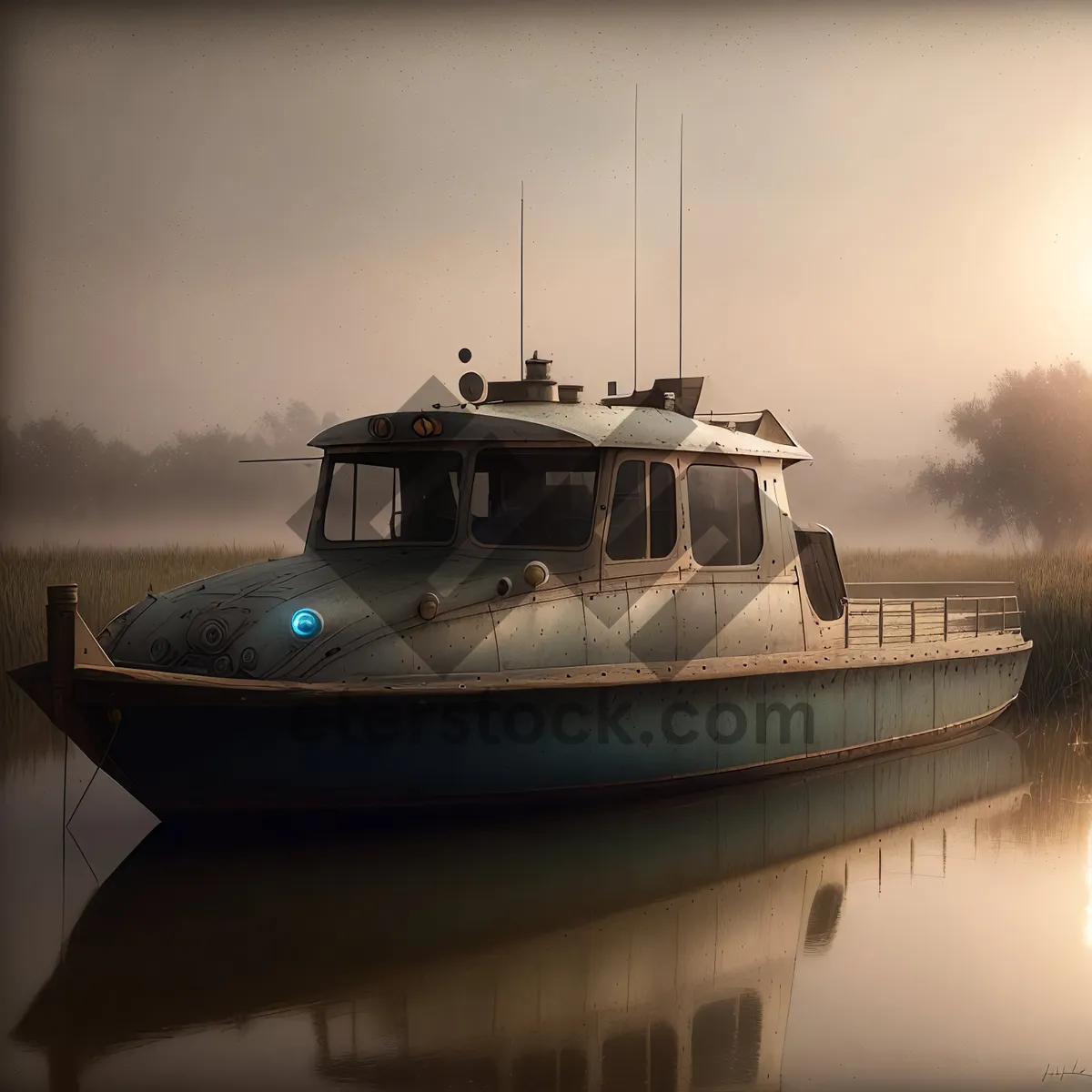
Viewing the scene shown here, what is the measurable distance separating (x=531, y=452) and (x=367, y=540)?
1190mm

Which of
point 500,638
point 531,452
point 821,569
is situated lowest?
point 500,638

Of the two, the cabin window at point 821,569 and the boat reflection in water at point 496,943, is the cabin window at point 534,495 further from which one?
the cabin window at point 821,569

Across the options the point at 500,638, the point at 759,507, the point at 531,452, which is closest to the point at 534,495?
the point at 531,452

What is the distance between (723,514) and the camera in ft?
29.2

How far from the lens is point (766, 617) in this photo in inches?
351

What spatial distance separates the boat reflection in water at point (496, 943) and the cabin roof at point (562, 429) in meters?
2.29

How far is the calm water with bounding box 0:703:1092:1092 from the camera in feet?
15.1

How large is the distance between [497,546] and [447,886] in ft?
7.40

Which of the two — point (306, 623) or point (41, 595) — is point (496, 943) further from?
point (41, 595)

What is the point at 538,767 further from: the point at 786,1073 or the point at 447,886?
the point at 786,1073

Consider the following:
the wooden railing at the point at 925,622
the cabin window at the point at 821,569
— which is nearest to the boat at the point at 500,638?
the cabin window at the point at 821,569

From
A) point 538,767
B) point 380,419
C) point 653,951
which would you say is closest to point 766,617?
point 538,767

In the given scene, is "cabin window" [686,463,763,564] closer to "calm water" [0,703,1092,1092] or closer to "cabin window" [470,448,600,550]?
"cabin window" [470,448,600,550]

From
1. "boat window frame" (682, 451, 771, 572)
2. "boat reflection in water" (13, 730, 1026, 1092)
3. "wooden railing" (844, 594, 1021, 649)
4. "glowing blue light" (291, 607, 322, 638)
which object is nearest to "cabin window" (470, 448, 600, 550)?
"boat window frame" (682, 451, 771, 572)
